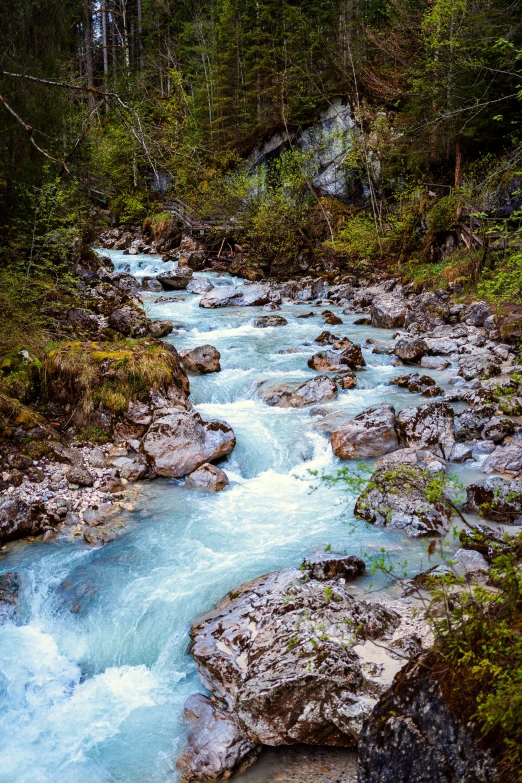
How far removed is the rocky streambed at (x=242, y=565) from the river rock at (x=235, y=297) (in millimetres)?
6300

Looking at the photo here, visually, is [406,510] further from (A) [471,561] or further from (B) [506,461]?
(B) [506,461]

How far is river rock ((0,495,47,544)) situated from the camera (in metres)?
6.79

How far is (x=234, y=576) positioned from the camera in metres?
6.17

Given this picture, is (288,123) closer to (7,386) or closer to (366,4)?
(366,4)

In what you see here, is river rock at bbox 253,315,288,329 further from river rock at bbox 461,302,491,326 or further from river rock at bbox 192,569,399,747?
river rock at bbox 192,569,399,747

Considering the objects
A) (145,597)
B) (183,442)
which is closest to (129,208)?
(183,442)

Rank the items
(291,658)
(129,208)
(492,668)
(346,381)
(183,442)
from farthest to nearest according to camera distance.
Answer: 1. (129,208)
2. (346,381)
3. (183,442)
4. (291,658)
5. (492,668)

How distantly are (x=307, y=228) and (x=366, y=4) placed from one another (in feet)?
45.9

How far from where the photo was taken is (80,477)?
7.93m

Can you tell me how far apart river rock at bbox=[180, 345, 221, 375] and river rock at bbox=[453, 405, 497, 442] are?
5695 mm

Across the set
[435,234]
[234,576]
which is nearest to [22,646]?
[234,576]

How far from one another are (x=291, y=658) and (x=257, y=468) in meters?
4.78

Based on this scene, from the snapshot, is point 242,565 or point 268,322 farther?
point 268,322

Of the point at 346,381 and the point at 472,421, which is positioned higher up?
the point at 346,381
